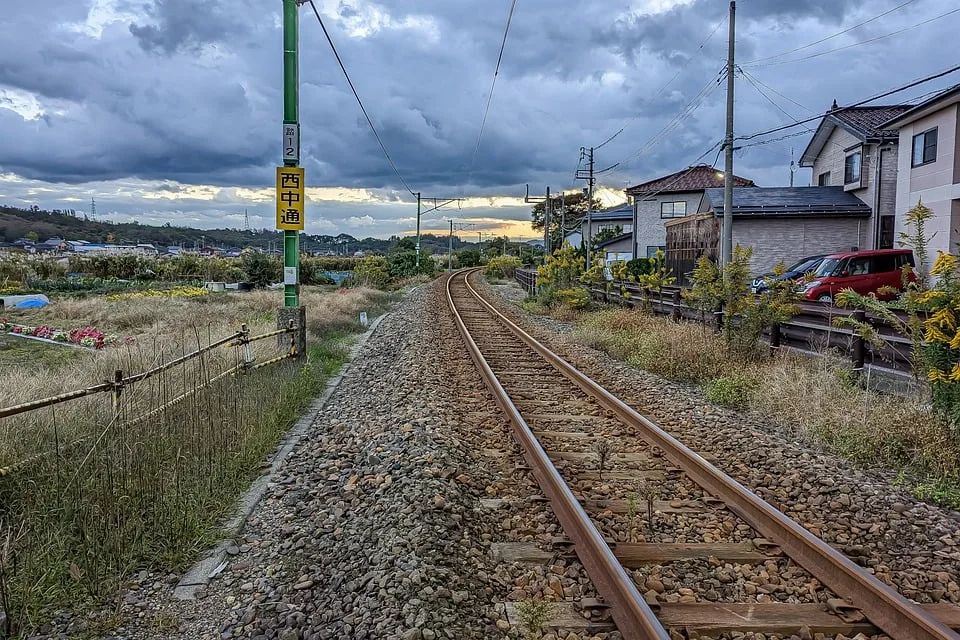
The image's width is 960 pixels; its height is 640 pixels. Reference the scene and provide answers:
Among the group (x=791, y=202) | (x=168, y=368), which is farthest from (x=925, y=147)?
(x=168, y=368)

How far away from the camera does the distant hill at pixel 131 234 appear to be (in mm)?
119863

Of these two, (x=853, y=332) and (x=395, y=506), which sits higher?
(x=853, y=332)

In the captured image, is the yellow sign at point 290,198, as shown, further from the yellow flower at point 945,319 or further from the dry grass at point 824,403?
the yellow flower at point 945,319

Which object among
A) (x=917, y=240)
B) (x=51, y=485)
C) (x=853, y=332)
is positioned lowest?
(x=51, y=485)

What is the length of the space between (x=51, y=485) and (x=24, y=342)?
12.2 meters

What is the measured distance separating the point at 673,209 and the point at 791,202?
61.2ft

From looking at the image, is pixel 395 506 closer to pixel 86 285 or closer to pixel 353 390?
pixel 353 390

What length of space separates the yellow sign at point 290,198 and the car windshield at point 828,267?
1405 centimetres

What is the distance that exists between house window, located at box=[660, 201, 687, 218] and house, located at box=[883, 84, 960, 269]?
22.7 m

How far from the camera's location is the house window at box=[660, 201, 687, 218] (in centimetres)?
4666

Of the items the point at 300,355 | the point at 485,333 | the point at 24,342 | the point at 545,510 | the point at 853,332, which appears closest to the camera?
the point at 545,510

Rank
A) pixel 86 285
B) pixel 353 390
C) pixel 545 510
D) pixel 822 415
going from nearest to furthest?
pixel 545 510 → pixel 822 415 → pixel 353 390 → pixel 86 285

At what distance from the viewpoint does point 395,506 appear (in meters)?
5.09

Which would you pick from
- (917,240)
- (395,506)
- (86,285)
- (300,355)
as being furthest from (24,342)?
(86,285)
